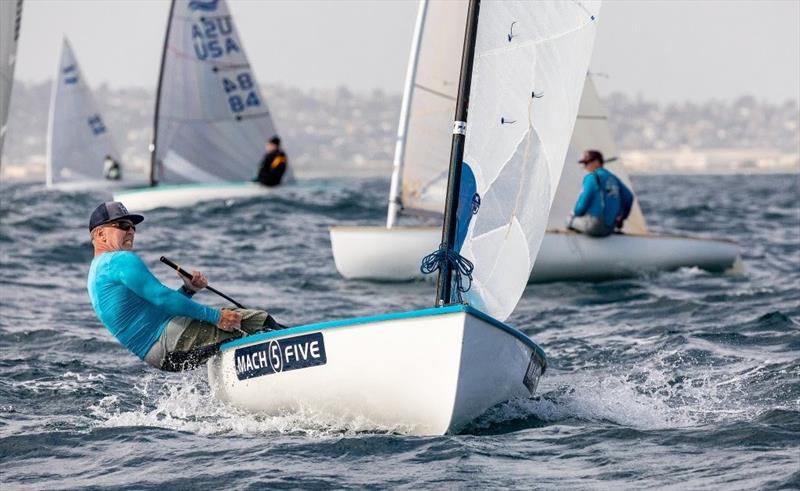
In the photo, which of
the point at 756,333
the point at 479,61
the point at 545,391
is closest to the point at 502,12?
the point at 479,61

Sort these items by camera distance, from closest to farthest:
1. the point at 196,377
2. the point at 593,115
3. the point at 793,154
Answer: the point at 196,377
the point at 593,115
the point at 793,154

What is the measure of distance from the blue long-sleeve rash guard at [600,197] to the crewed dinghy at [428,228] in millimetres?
268

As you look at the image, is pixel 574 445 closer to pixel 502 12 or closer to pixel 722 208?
pixel 502 12

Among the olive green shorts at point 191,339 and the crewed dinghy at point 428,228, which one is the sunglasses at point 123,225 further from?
the crewed dinghy at point 428,228

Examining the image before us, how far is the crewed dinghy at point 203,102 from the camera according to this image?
25.0 m

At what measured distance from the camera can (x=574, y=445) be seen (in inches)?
249

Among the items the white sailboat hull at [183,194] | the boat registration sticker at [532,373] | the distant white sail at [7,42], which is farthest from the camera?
the white sailboat hull at [183,194]

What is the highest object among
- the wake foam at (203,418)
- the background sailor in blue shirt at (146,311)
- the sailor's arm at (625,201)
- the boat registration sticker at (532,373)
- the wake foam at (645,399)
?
the sailor's arm at (625,201)

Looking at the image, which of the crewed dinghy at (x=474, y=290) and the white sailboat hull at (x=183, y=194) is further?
the white sailboat hull at (x=183, y=194)

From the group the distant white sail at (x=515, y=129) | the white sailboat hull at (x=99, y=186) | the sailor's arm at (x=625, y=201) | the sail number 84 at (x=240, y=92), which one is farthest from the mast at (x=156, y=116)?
the distant white sail at (x=515, y=129)

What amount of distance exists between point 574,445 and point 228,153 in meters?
20.5

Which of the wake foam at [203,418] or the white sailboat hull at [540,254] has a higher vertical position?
the white sailboat hull at [540,254]

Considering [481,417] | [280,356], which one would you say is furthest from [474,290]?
[280,356]

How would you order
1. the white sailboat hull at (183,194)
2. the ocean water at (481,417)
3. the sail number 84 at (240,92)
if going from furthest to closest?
the sail number 84 at (240,92) → the white sailboat hull at (183,194) → the ocean water at (481,417)
